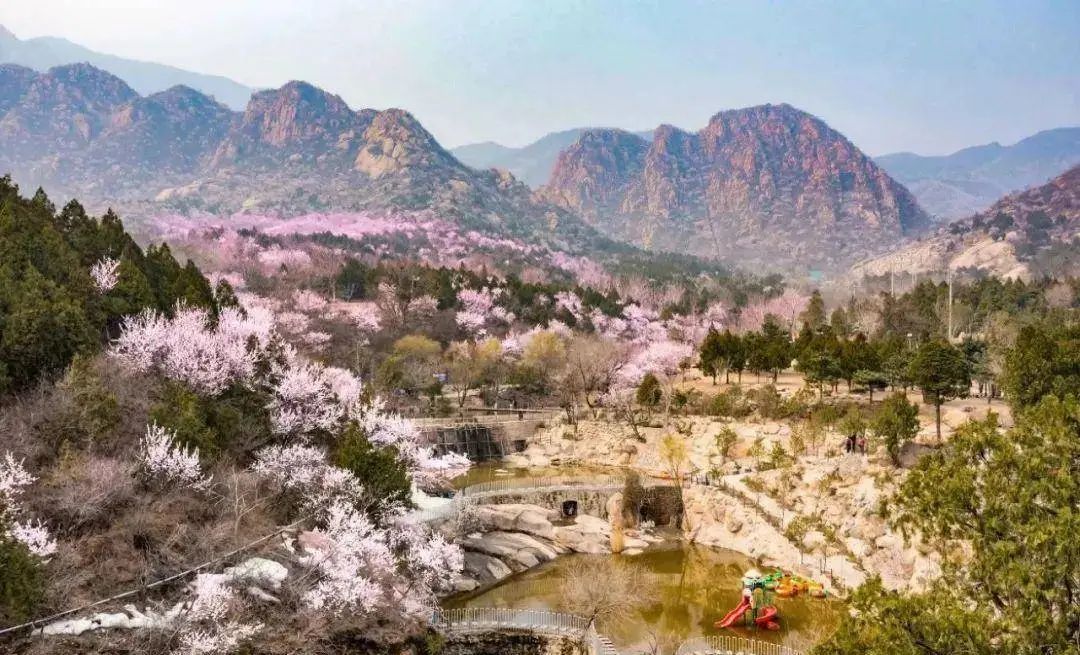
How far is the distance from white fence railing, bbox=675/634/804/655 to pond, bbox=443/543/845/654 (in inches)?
27.1

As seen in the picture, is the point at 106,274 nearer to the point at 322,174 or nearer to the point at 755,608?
the point at 755,608

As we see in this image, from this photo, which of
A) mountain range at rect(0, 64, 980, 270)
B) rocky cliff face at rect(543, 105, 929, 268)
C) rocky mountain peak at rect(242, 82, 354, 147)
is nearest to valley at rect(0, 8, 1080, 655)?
mountain range at rect(0, 64, 980, 270)

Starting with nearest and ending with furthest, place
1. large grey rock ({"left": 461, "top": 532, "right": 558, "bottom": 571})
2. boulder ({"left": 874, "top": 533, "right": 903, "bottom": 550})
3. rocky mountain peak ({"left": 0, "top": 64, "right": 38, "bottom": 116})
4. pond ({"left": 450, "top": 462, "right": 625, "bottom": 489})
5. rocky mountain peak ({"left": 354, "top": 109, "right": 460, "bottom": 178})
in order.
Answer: boulder ({"left": 874, "top": 533, "right": 903, "bottom": 550}), large grey rock ({"left": 461, "top": 532, "right": 558, "bottom": 571}), pond ({"left": 450, "top": 462, "right": 625, "bottom": 489}), rocky mountain peak ({"left": 0, "top": 64, "right": 38, "bottom": 116}), rocky mountain peak ({"left": 354, "top": 109, "right": 460, "bottom": 178})

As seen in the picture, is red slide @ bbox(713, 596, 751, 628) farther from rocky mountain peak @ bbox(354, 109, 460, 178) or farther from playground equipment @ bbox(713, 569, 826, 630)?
rocky mountain peak @ bbox(354, 109, 460, 178)

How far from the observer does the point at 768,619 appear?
68.0 ft

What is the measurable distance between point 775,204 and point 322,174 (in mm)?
107871

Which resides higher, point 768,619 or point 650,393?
point 650,393

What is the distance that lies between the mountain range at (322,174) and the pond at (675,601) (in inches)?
3373

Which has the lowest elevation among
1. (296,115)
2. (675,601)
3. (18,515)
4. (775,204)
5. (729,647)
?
(675,601)

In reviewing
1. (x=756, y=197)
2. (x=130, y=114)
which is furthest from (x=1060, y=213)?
(x=130, y=114)

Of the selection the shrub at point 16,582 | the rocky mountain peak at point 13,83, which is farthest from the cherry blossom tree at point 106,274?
the rocky mountain peak at point 13,83

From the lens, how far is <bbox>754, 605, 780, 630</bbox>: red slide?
20.7 metres

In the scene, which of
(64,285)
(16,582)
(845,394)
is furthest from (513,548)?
(845,394)

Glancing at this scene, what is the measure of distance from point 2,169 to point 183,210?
3241 centimetres
